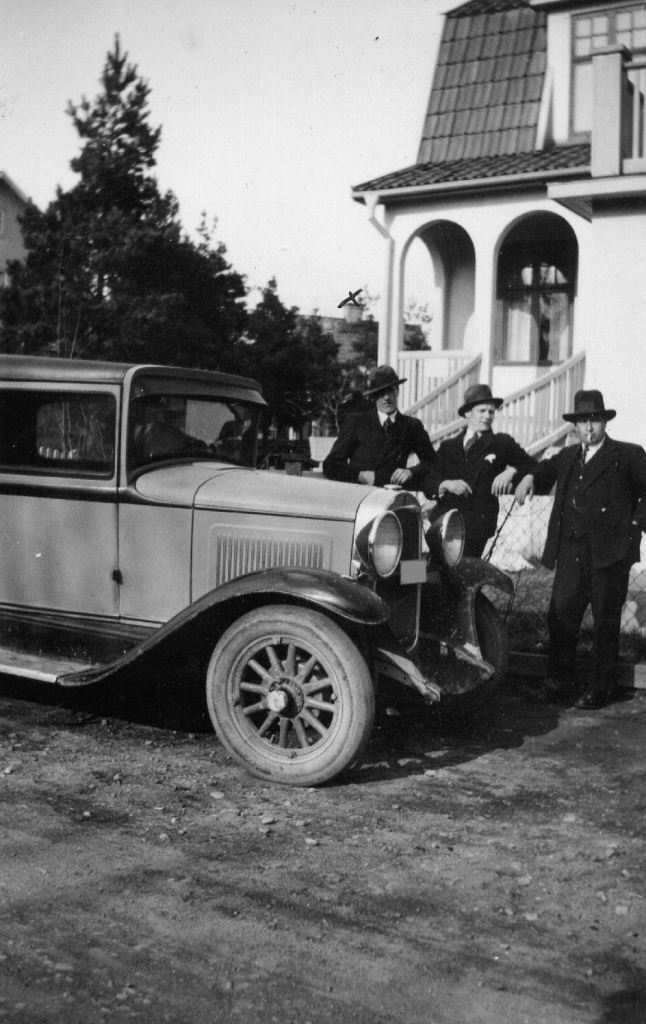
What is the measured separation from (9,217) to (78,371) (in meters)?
37.8

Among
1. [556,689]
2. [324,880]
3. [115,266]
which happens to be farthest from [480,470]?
[115,266]

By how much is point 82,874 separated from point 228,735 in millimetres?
1287

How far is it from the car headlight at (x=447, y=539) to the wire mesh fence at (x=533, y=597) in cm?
76

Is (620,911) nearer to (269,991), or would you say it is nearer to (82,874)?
(269,991)

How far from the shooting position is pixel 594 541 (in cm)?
620

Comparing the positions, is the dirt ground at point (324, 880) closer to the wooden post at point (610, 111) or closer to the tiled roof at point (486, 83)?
the wooden post at point (610, 111)

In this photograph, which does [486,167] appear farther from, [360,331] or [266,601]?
[360,331]

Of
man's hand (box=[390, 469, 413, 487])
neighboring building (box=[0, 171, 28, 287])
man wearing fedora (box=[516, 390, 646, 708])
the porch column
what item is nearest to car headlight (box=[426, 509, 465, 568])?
man wearing fedora (box=[516, 390, 646, 708])

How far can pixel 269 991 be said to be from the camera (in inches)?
110

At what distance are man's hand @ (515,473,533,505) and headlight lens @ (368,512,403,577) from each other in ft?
4.88

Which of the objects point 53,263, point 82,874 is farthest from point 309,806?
point 53,263

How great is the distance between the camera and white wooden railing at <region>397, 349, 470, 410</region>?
1535 centimetres

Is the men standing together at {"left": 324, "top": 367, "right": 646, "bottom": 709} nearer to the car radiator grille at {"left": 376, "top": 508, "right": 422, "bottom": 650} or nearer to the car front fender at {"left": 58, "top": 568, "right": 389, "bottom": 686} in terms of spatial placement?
the car radiator grille at {"left": 376, "top": 508, "right": 422, "bottom": 650}

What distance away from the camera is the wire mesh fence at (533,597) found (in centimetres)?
743
